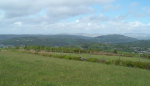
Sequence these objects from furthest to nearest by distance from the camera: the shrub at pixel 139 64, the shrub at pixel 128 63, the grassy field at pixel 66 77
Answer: the shrub at pixel 128 63 → the shrub at pixel 139 64 → the grassy field at pixel 66 77

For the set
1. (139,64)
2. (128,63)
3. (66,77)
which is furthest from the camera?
(128,63)

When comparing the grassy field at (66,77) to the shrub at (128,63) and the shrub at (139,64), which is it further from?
the shrub at (128,63)

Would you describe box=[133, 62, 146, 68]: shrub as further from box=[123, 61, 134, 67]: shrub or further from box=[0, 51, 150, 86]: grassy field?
box=[0, 51, 150, 86]: grassy field

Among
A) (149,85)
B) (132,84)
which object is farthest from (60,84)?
(149,85)

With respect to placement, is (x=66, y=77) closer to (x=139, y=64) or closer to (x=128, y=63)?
(x=128, y=63)

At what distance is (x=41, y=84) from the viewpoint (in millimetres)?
6312

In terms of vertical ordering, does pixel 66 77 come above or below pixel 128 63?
above

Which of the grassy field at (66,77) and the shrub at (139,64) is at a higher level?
the grassy field at (66,77)

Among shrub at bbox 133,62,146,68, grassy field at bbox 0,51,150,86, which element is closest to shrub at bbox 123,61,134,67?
shrub at bbox 133,62,146,68

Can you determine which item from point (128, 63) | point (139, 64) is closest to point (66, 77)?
point (128, 63)

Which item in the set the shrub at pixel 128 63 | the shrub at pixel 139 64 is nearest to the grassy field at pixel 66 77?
the shrub at pixel 139 64

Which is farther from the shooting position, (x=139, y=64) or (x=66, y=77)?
(x=139, y=64)

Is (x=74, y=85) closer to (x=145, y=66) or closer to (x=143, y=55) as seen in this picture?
(x=145, y=66)

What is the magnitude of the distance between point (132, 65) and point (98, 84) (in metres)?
11.6
